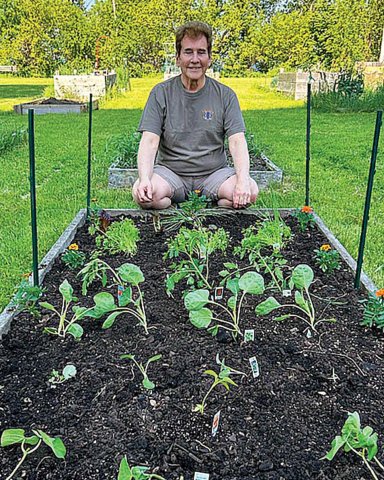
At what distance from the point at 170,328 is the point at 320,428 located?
28.6 inches

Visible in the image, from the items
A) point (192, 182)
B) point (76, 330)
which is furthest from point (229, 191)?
point (76, 330)

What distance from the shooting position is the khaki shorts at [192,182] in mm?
3281

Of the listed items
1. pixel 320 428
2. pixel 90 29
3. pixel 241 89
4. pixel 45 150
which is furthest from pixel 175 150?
pixel 90 29

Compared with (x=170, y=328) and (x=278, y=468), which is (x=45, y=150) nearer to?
(x=170, y=328)

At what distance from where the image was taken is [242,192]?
3.00 meters

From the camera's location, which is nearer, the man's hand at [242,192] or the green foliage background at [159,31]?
the man's hand at [242,192]

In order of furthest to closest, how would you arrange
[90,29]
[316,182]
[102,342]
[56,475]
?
1. [90,29]
2. [316,182]
3. [102,342]
4. [56,475]

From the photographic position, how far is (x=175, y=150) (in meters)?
3.34

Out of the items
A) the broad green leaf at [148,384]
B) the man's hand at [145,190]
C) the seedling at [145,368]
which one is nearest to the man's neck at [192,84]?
the man's hand at [145,190]

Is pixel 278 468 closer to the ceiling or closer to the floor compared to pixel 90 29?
closer to the floor

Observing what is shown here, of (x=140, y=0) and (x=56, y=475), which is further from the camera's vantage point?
→ (x=140, y=0)

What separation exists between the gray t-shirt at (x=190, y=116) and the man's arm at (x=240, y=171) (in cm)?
6

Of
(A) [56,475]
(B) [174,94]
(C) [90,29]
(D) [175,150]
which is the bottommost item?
(A) [56,475]

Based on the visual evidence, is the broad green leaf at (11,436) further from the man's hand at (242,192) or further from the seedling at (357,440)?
the man's hand at (242,192)
